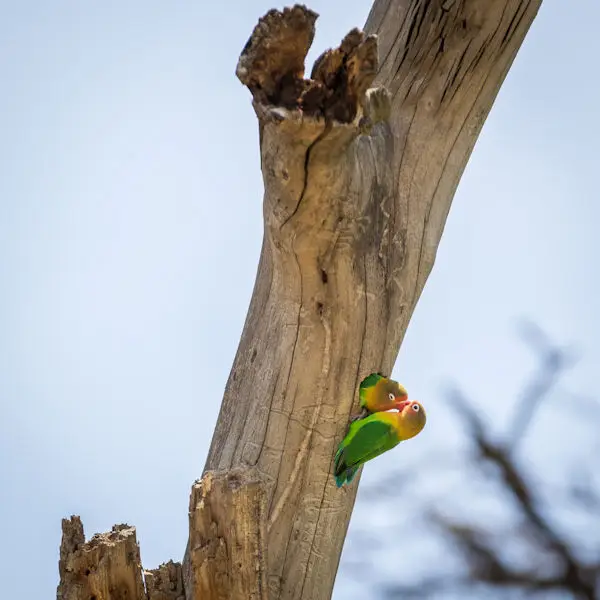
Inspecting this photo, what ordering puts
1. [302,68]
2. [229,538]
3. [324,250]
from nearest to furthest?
1. [302,68]
2. [229,538]
3. [324,250]

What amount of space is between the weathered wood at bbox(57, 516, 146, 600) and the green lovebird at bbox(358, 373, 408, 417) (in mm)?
841

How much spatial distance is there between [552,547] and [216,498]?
74.1 inches

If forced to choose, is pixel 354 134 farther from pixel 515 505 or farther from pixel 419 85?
pixel 515 505

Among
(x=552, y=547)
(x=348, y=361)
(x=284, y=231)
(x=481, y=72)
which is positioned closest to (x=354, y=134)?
(x=284, y=231)

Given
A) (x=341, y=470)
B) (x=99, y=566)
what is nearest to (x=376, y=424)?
(x=341, y=470)

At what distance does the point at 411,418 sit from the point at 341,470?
0.28 metres

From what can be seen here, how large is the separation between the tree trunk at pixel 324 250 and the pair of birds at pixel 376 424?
37 millimetres

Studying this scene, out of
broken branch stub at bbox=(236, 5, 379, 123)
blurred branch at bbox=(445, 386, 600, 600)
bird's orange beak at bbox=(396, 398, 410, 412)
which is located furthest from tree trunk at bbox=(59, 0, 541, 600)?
blurred branch at bbox=(445, 386, 600, 600)

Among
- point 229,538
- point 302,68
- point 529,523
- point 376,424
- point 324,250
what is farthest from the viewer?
point 529,523

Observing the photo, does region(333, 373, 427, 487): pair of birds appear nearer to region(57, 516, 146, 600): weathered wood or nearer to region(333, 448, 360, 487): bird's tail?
region(333, 448, 360, 487): bird's tail

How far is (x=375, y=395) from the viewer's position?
9.04ft

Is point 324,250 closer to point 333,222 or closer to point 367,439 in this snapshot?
point 333,222

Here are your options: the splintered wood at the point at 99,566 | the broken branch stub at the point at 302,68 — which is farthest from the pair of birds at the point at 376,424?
the broken branch stub at the point at 302,68

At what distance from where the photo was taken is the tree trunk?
A: 2180mm
